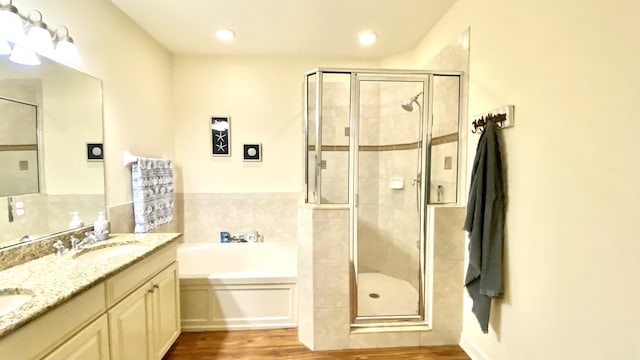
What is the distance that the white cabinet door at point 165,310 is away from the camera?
71.7 inches

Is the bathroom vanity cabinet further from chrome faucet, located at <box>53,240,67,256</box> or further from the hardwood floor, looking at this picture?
chrome faucet, located at <box>53,240,67,256</box>

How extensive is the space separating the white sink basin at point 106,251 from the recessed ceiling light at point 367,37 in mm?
2538

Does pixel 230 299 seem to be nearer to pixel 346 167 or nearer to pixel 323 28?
pixel 346 167

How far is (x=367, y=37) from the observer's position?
8.96 feet

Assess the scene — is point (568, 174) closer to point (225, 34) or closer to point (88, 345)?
point (88, 345)

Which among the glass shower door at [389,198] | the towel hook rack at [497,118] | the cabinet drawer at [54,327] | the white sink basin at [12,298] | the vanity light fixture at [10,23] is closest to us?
the cabinet drawer at [54,327]

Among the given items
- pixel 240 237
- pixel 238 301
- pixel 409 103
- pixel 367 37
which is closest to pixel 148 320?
pixel 238 301

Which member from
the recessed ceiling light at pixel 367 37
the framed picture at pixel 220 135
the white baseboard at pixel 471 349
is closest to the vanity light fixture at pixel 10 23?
the framed picture at pixel 220 135

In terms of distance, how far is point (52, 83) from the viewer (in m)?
1.73

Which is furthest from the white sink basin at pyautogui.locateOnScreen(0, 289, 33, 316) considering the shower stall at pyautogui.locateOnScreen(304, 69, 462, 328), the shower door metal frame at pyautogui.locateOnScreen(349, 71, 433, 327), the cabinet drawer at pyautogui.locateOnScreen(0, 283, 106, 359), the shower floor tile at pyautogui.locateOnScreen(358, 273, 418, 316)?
the shower floor tile at pyautogui.locateOnScreen(358, 273, 418, 316)

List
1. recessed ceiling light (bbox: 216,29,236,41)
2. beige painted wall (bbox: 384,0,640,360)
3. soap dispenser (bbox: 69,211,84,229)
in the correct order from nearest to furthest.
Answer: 1. beige painted wall (bbox: 384,0,640,360)
2. soap dispenser (bbox: 69,211,84,229)
3. recessed ceiling light (bbox: 216,29,236,41)

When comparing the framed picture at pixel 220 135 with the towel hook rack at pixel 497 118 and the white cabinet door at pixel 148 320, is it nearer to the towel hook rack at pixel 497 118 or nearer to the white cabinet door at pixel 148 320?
the white cabinet door at pixel 148 320

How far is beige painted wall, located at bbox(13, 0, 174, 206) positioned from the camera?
1896mm

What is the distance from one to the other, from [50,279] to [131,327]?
498 mm
